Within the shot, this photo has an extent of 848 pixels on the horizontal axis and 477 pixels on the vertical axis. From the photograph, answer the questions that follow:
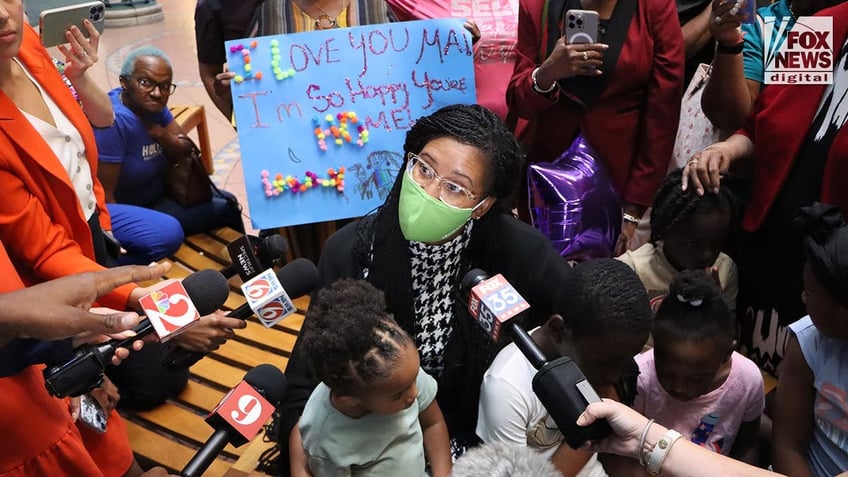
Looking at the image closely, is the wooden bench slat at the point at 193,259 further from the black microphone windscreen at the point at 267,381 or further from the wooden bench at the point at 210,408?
the black microphone windscreen at the point at 267,381

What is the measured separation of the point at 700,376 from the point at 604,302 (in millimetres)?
413

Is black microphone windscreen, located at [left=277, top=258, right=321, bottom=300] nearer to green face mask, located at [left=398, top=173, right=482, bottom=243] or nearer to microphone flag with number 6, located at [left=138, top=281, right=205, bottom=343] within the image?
microphone flag with number 6, located at [left=138, top=281, right=205, bottom=343]

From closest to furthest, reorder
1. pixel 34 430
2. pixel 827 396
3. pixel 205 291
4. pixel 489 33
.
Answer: pixel 205 291 → pixel 34 430 → pixel 827 396 → pixel 489 33

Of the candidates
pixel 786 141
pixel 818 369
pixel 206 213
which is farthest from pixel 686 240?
pixel 206 213

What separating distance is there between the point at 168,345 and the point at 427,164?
88 centimetres

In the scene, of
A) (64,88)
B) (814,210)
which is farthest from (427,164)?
(64,88)

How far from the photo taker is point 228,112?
386 centimetres

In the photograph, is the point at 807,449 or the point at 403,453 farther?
the point at 807,449

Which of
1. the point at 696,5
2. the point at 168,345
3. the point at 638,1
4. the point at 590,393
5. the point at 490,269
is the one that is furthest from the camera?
the point at 696,5

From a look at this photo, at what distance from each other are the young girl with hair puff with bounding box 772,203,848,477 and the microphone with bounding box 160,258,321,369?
4.14ft

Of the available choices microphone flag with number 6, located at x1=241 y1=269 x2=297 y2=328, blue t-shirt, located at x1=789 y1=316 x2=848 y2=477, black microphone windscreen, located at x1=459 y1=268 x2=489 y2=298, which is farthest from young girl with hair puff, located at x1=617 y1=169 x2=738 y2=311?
microphone flag with number 6, located at x1=241 y1=269 x2=297 y2=328

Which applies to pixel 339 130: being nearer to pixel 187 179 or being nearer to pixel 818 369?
pixel 187 179

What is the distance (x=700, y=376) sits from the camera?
214cm

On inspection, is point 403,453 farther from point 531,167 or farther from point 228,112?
point 228,112
